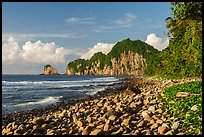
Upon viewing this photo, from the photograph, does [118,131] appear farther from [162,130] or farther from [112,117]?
[112,117]

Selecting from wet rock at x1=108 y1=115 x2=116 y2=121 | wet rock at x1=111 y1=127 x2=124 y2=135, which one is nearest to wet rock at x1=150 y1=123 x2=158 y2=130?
wet rock at x1=111 y1=127 x2=124 y2=135

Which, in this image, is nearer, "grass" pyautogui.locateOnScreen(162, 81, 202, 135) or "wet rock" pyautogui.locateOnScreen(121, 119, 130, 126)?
"grass" pyautogui.locateOnScreen(162, 81, 202, 135)

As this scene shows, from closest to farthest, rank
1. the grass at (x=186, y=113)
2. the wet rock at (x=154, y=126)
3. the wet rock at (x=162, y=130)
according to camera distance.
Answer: the wet rock at (x=162, y=130), the grass at (x=186, y=113), the wet rock at (x=154, y=126)

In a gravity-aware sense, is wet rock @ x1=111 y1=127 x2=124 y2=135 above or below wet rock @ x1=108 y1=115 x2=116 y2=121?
below

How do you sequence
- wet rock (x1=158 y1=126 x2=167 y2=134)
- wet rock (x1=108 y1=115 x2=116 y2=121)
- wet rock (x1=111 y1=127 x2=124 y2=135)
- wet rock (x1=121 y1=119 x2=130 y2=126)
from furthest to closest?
wet rock (x1=108 y1=115 x2=116 y2=121) → wet rock (x1=121 y1=119 x2=130 y2=126) → wet rock (x1=111 y1=127 x2=124 y2=135) → wet rock (x1=158 y1=126 x2=167 y2=134)

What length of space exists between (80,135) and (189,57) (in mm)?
16934

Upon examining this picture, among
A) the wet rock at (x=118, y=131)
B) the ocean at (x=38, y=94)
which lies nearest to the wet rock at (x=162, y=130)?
the wet rock at (x=118, y=131)

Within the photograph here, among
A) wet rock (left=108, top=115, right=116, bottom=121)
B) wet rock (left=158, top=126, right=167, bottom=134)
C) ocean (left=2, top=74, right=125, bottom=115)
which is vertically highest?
wet rock (left=108, top=115, right=116, bottom=121)

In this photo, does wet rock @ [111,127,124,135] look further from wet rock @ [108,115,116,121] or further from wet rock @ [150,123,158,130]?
wet rock @ [108,115,116,121]

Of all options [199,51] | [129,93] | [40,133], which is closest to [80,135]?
[40,133]

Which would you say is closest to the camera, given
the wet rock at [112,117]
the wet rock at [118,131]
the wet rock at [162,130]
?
the wet rock at [162,130]

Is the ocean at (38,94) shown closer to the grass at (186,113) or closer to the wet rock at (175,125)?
the grass at (186,113)

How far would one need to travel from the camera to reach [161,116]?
11.3 meters

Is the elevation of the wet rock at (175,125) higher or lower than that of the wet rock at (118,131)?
higher
